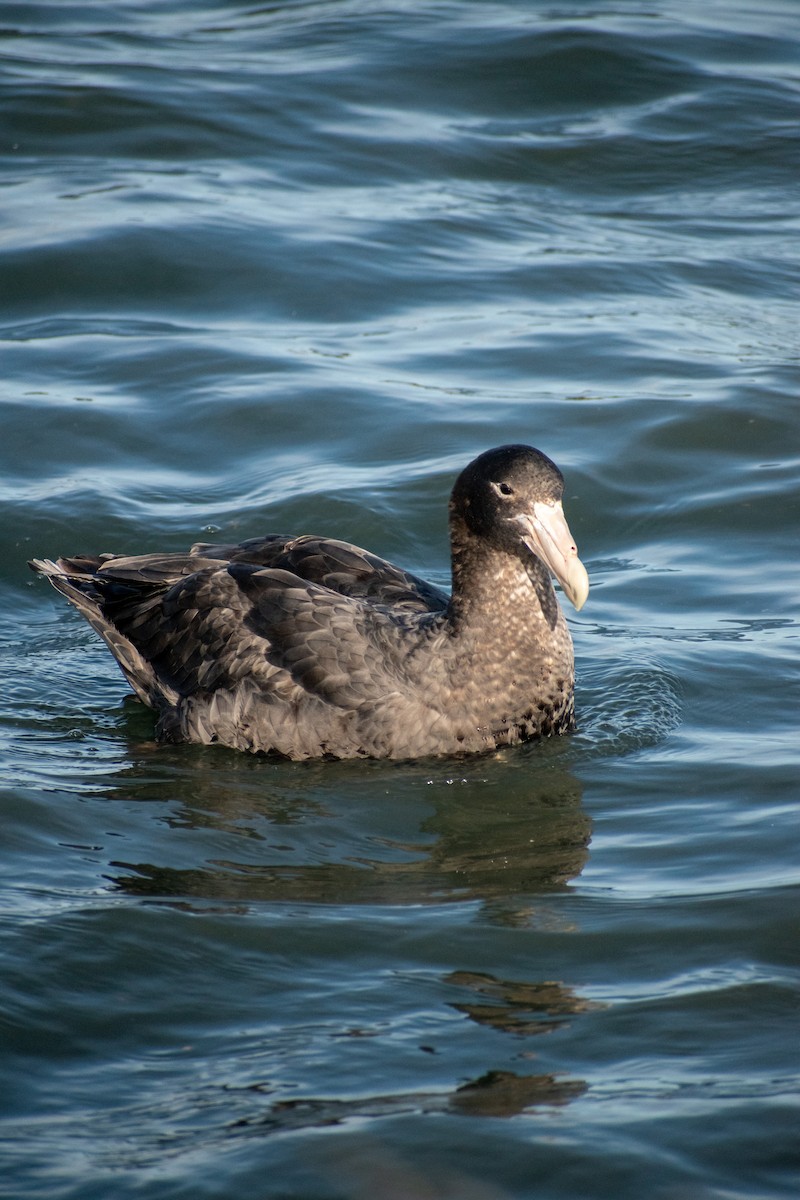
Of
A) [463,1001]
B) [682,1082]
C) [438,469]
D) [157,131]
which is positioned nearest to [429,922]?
[463,1001]

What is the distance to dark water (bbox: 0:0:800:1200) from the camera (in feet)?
14.4

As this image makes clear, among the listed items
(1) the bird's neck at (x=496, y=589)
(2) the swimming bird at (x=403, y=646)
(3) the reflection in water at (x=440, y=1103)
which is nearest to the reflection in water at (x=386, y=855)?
(3) the reflection in water at (x=440, y=1103)

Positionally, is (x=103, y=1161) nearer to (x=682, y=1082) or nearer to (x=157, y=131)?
(x=682, y=1082)

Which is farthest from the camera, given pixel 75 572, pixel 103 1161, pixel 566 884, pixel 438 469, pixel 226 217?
pixel 226 217

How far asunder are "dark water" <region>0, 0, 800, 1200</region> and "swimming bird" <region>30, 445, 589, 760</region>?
19 cm

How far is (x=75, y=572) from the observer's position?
8117 millimetres

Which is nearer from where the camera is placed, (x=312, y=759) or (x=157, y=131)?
(x=312, y=759)


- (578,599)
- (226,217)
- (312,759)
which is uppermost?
(226,217)

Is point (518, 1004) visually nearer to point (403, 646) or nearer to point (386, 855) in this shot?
point (386, 855)

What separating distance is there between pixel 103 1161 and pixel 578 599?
3.08 metres

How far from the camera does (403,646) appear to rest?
6930 mm

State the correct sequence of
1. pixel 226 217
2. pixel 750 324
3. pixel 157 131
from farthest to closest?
pixel 157 131
pixel 226 217
pixel 750 324

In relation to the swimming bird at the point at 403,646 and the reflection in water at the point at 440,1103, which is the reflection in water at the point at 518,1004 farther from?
A: the swimming bird at the point at 403,646

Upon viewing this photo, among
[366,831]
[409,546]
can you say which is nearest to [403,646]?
[366,831]
